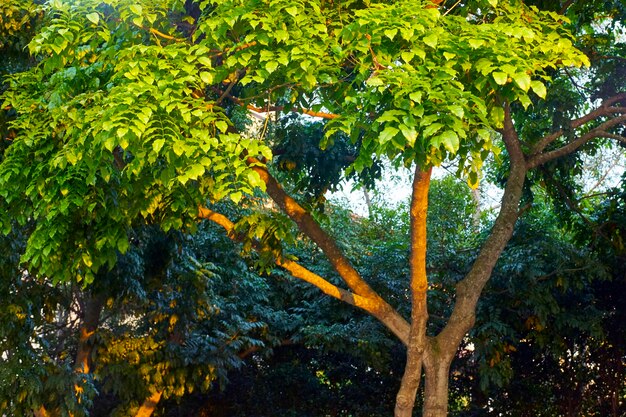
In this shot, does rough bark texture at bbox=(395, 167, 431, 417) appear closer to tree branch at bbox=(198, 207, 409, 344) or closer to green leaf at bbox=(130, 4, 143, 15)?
tree branch at bbox=(198, 207, 409, 344)

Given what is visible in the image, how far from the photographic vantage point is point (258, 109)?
19.4 ft

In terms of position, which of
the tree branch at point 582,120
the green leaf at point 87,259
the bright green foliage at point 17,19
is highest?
the tree branch at point 582,120

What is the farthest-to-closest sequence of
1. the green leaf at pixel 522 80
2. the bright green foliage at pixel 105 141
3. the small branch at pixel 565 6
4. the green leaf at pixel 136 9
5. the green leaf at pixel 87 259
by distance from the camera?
the small branch at pixel 565 6, the green leaf at pixel 87 259, the green leaf at pixel 136 9, the bright green foliage at pixel 105 141, the green leaf at pixel 522 80

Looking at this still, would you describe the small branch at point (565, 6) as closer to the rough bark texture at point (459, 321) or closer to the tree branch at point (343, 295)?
the rough bark texture at point (459, 321)

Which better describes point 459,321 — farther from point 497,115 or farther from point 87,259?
point 87,259

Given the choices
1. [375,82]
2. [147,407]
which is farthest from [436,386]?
[147,407]

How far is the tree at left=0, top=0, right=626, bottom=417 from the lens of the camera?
430 centimetres

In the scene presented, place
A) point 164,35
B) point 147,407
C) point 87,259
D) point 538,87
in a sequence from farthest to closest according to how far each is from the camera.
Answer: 1. point 147,407
2. point 164,35
3. point 87,259
4. point 538,87

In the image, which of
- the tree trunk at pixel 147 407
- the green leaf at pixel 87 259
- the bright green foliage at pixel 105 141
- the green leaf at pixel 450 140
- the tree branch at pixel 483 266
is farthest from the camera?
the tree trunk at pixel 147 407

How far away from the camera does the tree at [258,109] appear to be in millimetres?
4305

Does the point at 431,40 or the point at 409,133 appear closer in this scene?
the point at 409,133

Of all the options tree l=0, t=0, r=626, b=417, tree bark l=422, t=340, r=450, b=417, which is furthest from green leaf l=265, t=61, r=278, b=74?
tree bark l=422, t=340, r=450, b=417

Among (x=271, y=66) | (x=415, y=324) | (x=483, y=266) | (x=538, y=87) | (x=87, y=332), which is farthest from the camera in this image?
(x=87, y=332)

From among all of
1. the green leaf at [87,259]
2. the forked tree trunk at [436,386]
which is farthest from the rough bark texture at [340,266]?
the green leaf at [87,259]
